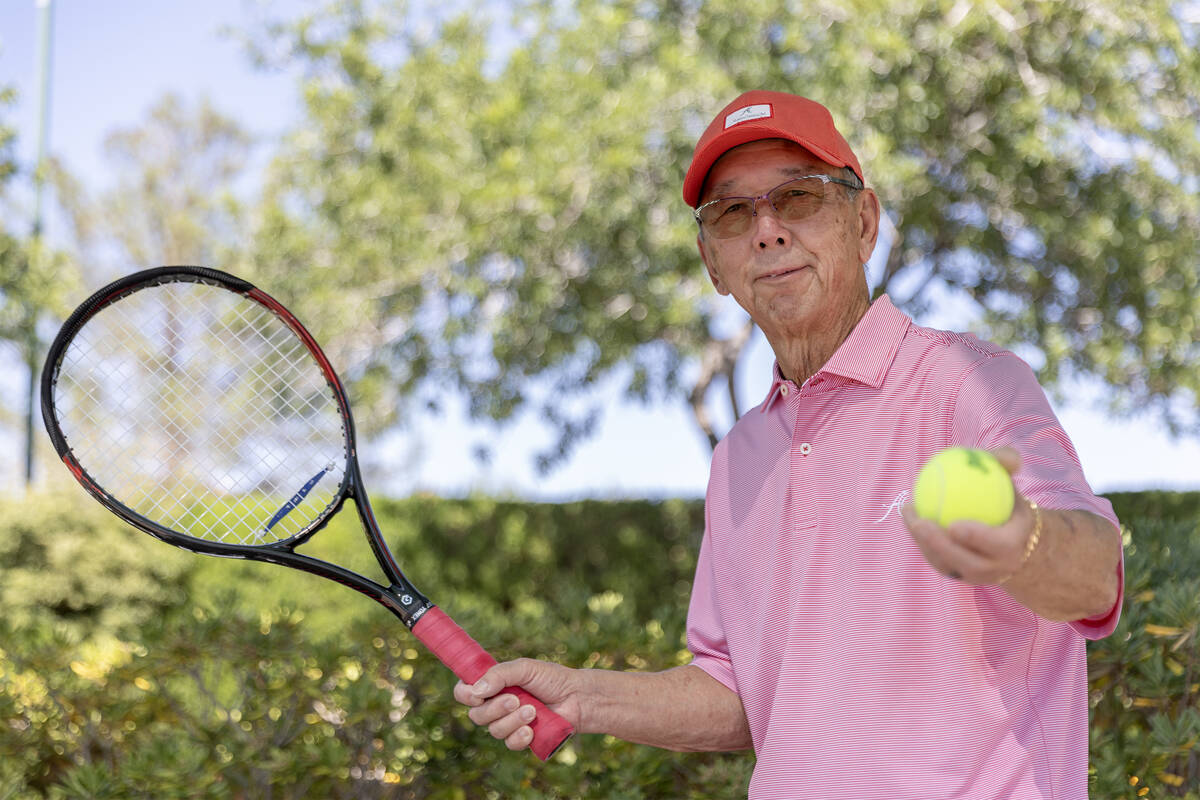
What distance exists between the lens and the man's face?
1947 millimetres

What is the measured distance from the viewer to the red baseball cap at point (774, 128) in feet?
6.23

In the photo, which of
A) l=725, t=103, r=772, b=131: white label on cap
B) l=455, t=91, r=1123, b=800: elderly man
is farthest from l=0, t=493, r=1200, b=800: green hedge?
l=725, t=103, r=772, b=131: white label on cap

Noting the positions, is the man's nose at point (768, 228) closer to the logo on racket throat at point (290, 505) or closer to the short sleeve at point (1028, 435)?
the short sleeve at point (1028, 435)

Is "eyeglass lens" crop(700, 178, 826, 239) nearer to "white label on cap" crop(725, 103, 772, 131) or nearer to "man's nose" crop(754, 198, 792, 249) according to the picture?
"man's nose" crop(754, 198, 792, 249)

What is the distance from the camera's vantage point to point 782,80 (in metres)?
7.06

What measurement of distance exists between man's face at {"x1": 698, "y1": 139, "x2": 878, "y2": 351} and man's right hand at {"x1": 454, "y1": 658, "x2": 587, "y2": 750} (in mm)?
724

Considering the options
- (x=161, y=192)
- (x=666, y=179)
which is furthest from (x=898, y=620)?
(x=161, y=192)

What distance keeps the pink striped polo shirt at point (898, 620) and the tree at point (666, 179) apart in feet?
17.2

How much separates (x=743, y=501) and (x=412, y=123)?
6.79 metres

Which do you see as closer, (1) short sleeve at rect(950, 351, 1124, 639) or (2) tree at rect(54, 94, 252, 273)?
(1) short sleeve at rect(950, 351, 1124, 639)

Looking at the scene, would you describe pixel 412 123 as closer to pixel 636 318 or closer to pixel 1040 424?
pixel 636 318

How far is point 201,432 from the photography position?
358 cm

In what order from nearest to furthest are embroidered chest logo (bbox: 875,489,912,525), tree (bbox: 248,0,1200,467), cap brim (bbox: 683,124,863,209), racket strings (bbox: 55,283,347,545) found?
embroidered chest logo (bbox: 875,489,912,525)
cap brim (bbox: 683,124,863,209)
racket strings (bbox: 55,283,347,545)
tree (bbox: 248,0,1200,467)

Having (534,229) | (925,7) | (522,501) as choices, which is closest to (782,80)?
(925,7)
